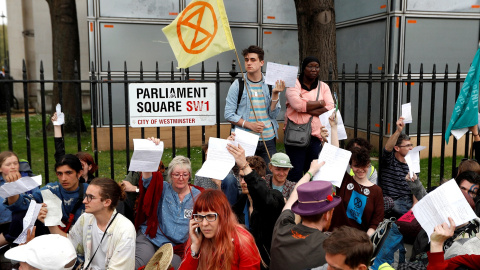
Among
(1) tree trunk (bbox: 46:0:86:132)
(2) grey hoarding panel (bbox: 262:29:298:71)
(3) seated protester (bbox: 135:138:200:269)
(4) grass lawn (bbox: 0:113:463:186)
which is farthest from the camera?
(1) tree trunk (bbox: 46:0:86:132)

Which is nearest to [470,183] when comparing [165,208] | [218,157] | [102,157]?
[218,157]

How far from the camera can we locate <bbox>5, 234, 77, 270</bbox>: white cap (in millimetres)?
2916

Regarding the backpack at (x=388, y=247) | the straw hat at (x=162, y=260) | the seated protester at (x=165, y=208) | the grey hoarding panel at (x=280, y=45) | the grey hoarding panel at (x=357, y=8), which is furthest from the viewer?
the grey hoarding panel at (x=280, y=45)

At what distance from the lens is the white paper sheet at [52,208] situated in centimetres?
408

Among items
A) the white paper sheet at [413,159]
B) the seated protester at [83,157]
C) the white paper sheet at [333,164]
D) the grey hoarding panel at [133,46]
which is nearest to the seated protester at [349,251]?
the white paper sheet at [333,164]

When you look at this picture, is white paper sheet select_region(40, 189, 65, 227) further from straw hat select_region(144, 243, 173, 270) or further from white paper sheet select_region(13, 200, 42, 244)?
straw hat select_region(144, 243, 173, 270)

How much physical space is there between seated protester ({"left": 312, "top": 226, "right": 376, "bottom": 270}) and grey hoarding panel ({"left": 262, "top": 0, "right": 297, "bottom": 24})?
979 centimetres

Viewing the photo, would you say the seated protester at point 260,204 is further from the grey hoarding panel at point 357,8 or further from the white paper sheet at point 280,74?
the grey hoarding panel at point 357,8

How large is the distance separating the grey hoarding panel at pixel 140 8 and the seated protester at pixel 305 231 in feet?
→ 28.3

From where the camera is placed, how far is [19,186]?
4.14m

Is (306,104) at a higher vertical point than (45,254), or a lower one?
higher

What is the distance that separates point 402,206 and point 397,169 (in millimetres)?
449

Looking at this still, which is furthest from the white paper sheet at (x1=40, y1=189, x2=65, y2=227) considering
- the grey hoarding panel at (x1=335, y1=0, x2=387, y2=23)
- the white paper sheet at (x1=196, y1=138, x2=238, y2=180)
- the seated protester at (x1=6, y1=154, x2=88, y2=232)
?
the grey hoarding panel at (x1=335, y1=0, x2=387, y2=23)

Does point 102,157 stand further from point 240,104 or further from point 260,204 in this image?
point 260,204
